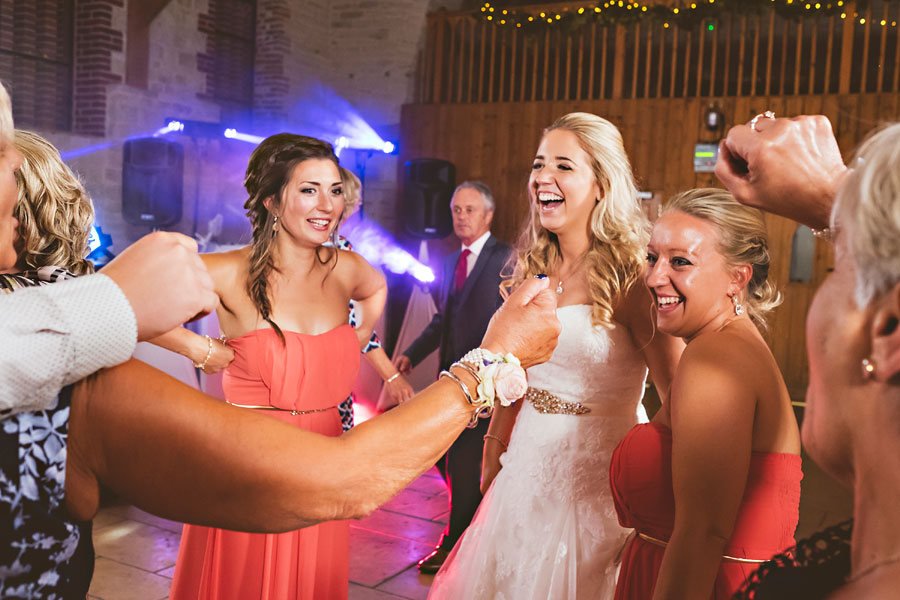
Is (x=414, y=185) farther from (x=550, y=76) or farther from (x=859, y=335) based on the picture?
(x=859, y=335)

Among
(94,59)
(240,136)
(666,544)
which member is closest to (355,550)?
(666,544)

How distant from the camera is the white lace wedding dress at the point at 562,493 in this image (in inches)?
85.2

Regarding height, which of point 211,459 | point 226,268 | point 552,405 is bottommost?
point 552,405

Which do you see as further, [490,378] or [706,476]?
[706,476]

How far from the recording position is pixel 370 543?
406cm

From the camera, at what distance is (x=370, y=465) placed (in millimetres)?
1063

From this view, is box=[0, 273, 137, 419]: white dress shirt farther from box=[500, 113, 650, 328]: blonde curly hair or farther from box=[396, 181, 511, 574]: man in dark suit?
box=[396, 181, 511, 574]: man in dark suit

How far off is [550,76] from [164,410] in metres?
9.43

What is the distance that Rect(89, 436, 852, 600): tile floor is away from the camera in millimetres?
3477

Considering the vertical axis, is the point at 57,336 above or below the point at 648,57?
below

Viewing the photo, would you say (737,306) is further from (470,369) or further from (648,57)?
(648,57)

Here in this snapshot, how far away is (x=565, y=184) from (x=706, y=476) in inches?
49.1

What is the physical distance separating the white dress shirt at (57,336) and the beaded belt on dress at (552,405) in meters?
1.63

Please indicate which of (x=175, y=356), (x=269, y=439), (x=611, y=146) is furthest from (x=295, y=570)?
(x=175, y=356)
